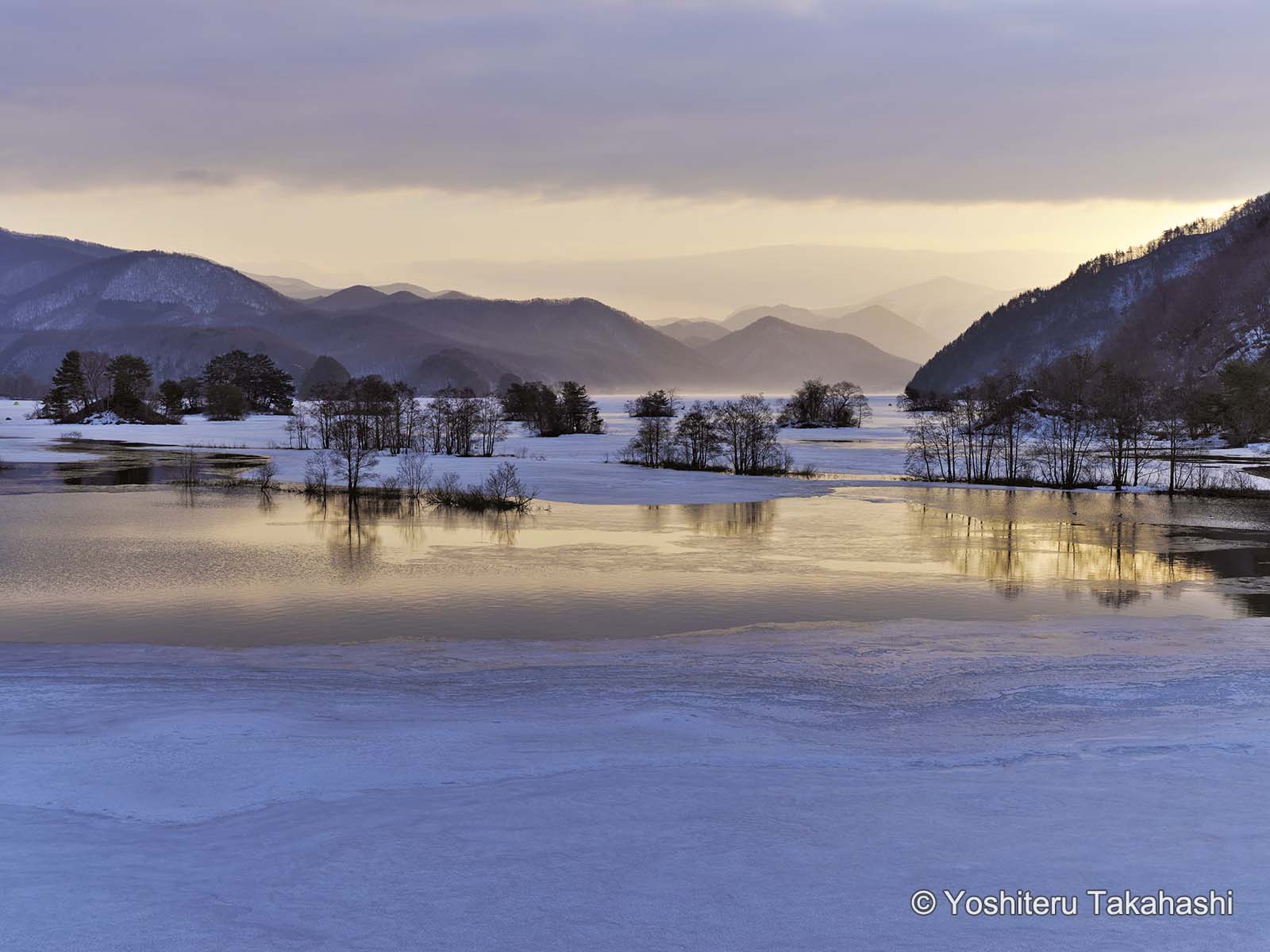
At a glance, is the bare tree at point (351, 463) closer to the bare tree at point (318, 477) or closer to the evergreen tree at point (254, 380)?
the bare tree at point (318, 477)

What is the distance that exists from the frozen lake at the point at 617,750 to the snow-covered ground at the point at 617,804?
5 centimetres

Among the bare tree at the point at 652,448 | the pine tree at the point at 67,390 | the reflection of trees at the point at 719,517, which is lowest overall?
the reflection of trees at the point at 719,517

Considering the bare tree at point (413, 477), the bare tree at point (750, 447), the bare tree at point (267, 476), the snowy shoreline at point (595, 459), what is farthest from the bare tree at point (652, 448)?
the bare tree at point (267, 476)

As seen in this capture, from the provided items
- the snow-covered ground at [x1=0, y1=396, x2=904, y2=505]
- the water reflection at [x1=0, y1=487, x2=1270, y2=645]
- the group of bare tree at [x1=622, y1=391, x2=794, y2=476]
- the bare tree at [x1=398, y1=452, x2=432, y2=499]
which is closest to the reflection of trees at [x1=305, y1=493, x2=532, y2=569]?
the water reflection at [x1=0, y1=487, x2=1270, y2=645]

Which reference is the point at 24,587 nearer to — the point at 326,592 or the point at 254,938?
the point at 326,592

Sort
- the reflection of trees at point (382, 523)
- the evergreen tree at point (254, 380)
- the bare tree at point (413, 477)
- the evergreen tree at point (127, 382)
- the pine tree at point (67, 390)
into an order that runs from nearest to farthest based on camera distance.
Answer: the reflection of trees at point (382, 523), the bare tree at point (413, 477), the evergreen tree at point (127, 382), the pine tree at point (67, 390), the evergreen tree at point (254, 380)

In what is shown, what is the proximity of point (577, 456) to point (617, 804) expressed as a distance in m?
73.2

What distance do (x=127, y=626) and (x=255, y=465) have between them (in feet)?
172

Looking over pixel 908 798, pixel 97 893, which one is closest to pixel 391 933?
pixel 97 893

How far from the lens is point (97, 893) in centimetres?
783

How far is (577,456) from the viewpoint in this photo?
82.9 m

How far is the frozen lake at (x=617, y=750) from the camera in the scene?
302 inches

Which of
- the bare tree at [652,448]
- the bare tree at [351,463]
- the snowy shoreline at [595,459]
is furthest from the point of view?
the bare tree at [652,448]

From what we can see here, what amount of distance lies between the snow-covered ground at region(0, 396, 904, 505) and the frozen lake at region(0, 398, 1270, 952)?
2304cm
